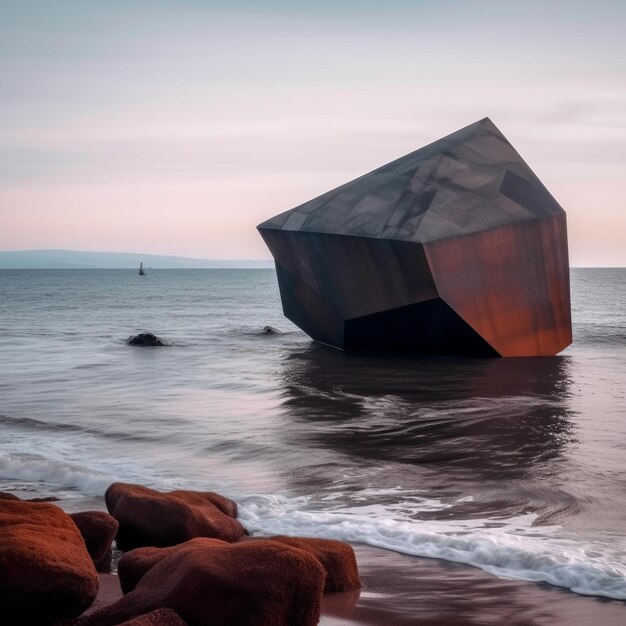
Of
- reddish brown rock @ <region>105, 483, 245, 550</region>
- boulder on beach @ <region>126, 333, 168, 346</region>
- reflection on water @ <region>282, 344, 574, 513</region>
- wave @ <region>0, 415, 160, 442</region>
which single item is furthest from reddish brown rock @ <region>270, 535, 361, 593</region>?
boulder on beach @ <region>126, 333, 168, 346</region>

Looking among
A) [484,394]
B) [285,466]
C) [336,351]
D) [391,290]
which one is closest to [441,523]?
[285,466]

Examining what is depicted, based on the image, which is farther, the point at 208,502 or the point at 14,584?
the point at 208,502

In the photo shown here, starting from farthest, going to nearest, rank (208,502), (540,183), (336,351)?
(336,351), (540,183), (208,502)

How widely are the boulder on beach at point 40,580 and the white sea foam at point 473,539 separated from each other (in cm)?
248

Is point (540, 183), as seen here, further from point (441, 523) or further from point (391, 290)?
point (441, 523)

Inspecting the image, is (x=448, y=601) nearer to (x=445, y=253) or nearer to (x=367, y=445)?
(x=367, y=445)

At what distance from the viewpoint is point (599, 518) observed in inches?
284

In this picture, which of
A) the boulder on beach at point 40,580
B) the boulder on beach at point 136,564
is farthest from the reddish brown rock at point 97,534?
the boulder on beach at point 40,580

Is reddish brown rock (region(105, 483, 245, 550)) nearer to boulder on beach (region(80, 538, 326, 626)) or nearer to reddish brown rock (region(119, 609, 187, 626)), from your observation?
boulder on beach (region(80, 538, 326, 626))

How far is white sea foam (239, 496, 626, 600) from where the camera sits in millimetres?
5691

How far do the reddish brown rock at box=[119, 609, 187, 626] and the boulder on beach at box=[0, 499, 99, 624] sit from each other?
50cm

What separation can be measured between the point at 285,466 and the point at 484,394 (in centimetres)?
548

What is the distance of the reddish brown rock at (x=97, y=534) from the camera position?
5.80 meters

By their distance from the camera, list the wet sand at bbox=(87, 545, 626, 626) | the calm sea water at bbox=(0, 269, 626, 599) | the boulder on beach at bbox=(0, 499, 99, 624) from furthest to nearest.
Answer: the calm sea water at bbox=(0, 269, 626, 599), the wet sand at bbox=(87, 545, 626, 626), the boulder on beach at bbox=(0, 499, 99, 624)
